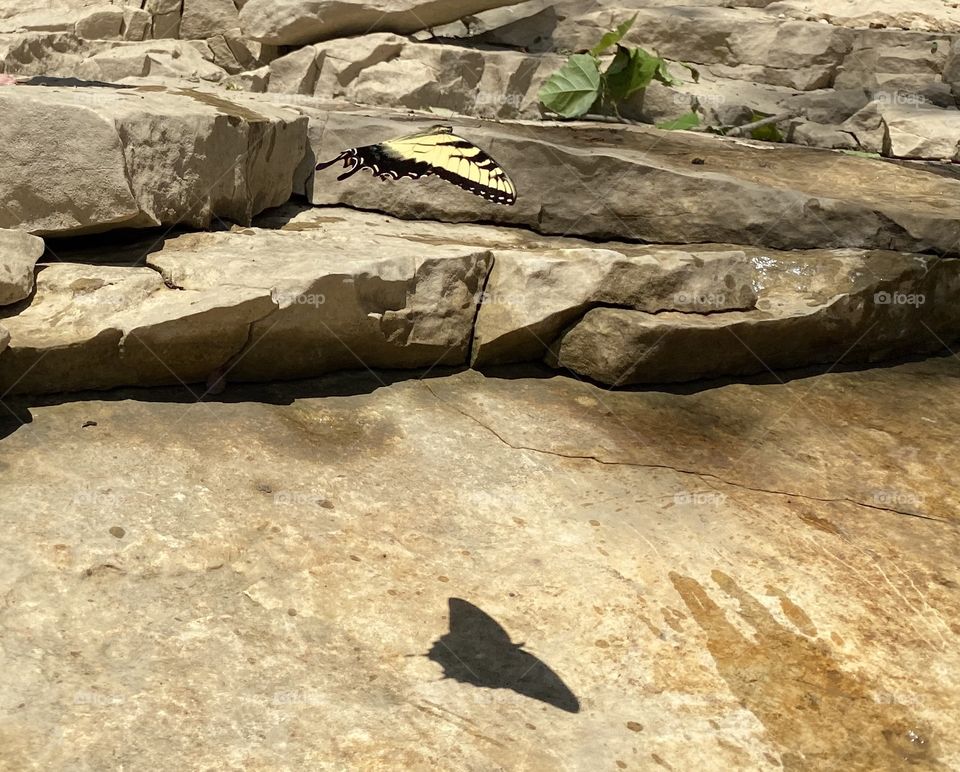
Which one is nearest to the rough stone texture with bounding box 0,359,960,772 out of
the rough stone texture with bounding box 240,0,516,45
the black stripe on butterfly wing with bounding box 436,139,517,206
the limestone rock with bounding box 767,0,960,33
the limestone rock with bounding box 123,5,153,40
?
the black stripe on butterfly wing with bounding box 436,139,517,206

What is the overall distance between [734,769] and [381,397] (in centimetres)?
183

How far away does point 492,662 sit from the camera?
258 centimetres

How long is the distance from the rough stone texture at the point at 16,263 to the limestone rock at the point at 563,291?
5.07 ft

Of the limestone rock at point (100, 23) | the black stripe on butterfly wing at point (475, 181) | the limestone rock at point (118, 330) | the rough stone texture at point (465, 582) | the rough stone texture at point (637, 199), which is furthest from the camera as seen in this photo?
the limestone rock at point (100, 23)

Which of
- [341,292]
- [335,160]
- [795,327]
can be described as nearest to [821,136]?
[795,327]

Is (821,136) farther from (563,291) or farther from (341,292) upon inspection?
(341,292)

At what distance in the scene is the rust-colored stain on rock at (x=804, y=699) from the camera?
7.99ft

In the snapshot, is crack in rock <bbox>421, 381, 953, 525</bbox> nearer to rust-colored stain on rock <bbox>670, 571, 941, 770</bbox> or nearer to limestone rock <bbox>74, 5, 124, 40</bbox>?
rust-colored stain on rock <bbox>670, 571, 941, 770</bbox>

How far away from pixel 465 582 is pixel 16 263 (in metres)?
1.76

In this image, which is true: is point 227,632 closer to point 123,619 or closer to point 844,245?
point 123,619

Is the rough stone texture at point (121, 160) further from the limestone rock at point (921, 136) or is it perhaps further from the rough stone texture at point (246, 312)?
the limestone rock at point (921, 136)

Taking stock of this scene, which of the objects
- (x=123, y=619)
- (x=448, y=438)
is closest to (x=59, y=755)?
(x=123, y=619)

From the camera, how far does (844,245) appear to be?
4613 millimetres

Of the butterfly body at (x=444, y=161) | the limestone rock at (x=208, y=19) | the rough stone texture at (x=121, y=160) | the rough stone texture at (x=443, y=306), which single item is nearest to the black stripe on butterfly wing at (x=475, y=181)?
the butterfly body at (x=444, y=161)
